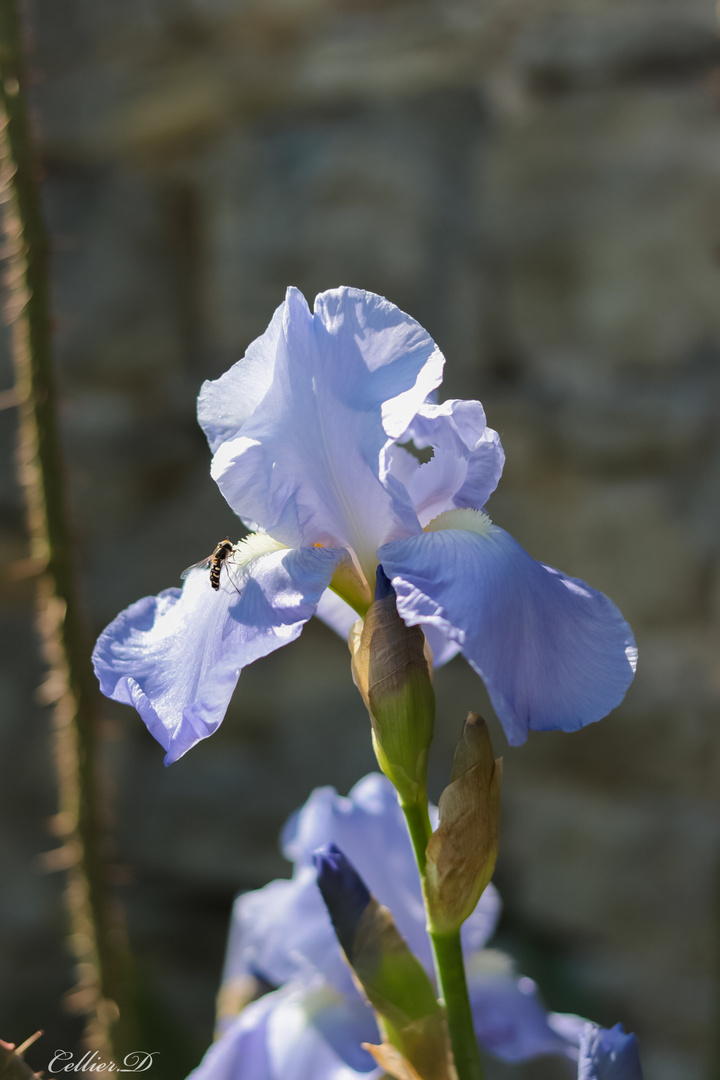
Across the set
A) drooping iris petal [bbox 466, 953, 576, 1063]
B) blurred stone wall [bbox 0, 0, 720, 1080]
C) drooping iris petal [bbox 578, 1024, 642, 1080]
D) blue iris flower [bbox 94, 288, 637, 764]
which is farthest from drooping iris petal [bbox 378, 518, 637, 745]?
blurred stone wall [bbox 0, 0, 720, 1080]

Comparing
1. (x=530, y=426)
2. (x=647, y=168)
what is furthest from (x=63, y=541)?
(x=647, y=168)

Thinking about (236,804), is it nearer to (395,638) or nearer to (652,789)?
(652,789)

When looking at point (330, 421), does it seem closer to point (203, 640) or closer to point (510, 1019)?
point (203, 640)

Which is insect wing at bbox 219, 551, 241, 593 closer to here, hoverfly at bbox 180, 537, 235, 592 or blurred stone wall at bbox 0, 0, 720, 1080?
hoverfly at bbox 180, 537, 235, 592

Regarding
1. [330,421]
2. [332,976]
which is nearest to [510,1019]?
[332,976]

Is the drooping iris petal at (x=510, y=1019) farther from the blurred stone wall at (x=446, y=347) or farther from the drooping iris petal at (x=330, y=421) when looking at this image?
the blurred stone wall at (x=446, y=347)

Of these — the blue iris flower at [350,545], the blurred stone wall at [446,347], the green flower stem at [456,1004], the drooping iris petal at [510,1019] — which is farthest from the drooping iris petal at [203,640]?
the blurred stone wall at [446,347]
